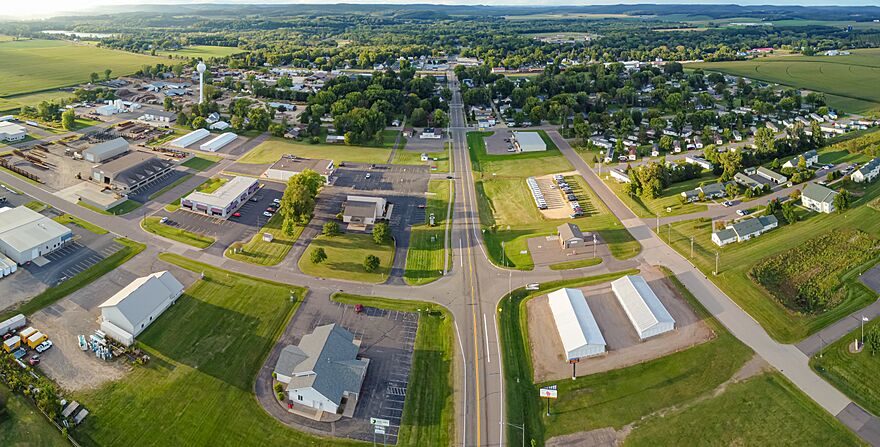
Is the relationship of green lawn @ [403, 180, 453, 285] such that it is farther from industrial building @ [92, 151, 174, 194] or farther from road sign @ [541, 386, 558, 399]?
industrial building @ [92, 151, 174, 194]

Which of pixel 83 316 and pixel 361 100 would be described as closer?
pixel 83 316

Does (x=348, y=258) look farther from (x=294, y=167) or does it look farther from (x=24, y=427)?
(x=24, y=427)

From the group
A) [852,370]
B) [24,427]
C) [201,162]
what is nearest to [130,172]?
[201,162]

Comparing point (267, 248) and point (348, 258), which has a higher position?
point (267, 248)

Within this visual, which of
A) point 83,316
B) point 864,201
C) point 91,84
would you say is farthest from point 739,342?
point 91,84

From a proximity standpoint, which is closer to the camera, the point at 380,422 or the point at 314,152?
the point at 380,422

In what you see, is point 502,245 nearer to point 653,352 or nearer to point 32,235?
point 653,352

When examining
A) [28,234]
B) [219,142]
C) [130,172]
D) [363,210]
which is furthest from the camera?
[219,142]
